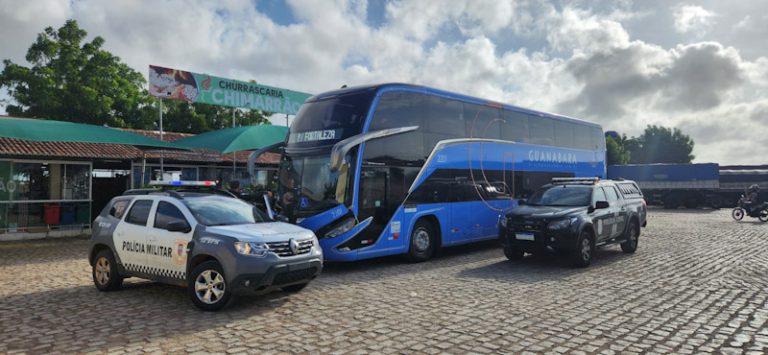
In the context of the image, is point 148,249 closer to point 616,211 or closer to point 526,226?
point 526,226

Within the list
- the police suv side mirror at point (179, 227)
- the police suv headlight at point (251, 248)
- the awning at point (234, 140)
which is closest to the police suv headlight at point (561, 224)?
the police suv headlight at point (251, 248)

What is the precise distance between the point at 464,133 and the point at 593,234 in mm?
3895

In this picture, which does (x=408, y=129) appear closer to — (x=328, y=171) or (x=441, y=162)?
(x=441, y=162)

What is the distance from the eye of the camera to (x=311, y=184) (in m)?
10.4

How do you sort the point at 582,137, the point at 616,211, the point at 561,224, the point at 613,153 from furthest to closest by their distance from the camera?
the point at 613,153, the point at 582,137, the point at 616,211, the point at 561,224

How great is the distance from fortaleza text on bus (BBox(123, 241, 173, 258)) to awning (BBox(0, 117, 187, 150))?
7423mm

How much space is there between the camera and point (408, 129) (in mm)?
11172

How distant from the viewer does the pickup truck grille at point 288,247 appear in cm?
704

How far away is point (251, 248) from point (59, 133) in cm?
1049

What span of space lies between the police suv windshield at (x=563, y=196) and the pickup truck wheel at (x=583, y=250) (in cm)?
87

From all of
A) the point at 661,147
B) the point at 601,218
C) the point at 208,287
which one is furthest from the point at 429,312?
the point at 661,147

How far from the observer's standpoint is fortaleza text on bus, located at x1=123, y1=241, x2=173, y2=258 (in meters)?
7.46

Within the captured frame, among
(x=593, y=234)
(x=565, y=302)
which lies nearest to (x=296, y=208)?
(x=565, y=302)

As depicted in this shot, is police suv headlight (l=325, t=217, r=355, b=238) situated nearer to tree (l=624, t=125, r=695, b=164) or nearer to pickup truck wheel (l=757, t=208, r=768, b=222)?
pickup truck wheel (l=757, t=208, r=768, b=222)
